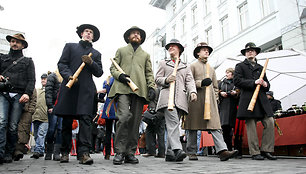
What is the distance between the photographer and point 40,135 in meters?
7.21

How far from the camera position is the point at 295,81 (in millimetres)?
10555

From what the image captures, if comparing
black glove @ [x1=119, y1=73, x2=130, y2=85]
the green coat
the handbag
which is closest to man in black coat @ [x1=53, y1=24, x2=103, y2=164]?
the green coat

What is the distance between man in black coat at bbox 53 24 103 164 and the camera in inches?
177

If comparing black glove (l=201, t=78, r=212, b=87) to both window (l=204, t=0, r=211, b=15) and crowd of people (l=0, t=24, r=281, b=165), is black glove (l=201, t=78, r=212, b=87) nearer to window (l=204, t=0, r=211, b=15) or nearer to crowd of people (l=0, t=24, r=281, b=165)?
crowd of people (l=0, t=24, r=281, b=165)

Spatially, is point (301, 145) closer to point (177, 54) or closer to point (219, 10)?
point (177, 54)

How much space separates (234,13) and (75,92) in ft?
63.0

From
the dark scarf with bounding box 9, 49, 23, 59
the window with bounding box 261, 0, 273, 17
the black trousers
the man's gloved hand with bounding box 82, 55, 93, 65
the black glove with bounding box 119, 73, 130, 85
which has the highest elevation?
the window with bounding box 261, 0, 273, 17

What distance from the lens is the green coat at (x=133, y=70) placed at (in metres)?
4.66

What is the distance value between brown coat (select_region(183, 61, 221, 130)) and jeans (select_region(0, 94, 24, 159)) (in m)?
3.14

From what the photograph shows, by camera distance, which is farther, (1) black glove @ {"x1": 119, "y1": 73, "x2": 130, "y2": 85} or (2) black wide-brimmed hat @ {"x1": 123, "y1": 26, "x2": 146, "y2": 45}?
(2) black wide-brimmed hat @ {"x1": 123, "y1": 26, "x2": 146, "y2": 45}

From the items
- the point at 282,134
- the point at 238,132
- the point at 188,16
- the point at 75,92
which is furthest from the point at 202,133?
the point at 188,16

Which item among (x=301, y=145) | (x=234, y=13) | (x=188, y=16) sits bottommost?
(x=301, y=145)

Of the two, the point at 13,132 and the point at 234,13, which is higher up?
the point at 234,13

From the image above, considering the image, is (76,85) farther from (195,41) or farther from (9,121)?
(195,41)
